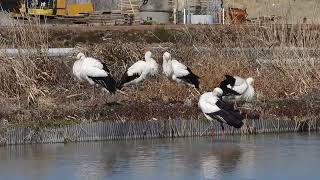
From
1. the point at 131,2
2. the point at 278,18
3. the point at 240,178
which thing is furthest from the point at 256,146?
the point at 131,2

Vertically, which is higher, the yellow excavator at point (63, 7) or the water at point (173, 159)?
the yellow excavator at point (63, 7)

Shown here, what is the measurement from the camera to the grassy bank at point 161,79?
15469mm

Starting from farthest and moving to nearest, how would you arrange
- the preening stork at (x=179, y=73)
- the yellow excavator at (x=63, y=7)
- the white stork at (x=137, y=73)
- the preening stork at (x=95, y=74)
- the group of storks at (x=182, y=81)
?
the yellow excavator at (x=63, y=7) → the white stork at (x=137, y=73) → the preening stork at (x=179, y=73) → the preening stork at (x=95, y=74) → the group of storks at (x=182, y=81)

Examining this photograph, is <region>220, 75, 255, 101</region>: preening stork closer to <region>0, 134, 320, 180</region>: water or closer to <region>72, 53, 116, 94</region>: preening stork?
<region>0, 134, 320, 180</region>: water

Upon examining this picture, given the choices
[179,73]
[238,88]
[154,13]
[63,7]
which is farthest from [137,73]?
[63,7]

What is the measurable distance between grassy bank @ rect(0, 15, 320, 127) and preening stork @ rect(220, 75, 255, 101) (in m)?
0.26

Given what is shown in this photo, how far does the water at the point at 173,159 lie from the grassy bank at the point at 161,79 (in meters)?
1.13

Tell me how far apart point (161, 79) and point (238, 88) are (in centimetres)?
260

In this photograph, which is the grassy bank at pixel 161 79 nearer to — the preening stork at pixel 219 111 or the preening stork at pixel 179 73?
the preening stork at pixel 179 73

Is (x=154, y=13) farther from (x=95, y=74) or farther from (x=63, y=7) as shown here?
(x=95, y=74)

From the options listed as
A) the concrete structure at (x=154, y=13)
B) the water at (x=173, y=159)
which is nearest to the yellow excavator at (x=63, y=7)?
the concrete structure at (x=154, y=13)

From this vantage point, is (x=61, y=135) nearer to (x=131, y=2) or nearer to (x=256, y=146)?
(x=256, y=146)

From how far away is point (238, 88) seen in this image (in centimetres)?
1633

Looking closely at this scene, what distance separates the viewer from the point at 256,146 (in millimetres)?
13656
